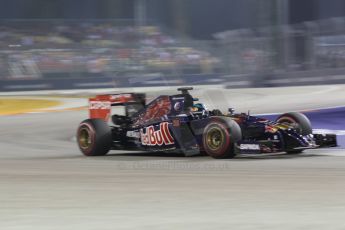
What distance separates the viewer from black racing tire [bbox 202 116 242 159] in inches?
335

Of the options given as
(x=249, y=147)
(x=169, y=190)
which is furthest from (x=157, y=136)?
(x=169, y=190)

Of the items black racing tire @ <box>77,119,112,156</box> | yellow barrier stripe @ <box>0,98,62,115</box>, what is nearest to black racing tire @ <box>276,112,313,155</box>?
black racing tire @ <box>77,119,112,156</box>

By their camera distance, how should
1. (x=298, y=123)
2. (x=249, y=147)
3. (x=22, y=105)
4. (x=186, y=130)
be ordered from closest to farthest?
(x=249, y=147) → (x=186, y=130) → (x=298, y=123) → (x=22, y=105)

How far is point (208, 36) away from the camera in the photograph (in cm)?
3284

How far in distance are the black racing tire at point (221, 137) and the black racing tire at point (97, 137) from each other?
154 centimetres

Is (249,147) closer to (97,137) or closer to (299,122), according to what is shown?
(299,122)

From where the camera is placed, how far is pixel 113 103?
400 inches

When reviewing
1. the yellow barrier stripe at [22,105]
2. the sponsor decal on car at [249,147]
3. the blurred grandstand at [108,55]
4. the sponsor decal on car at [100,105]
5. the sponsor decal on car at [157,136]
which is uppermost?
the blurred grandstand at [108,55]

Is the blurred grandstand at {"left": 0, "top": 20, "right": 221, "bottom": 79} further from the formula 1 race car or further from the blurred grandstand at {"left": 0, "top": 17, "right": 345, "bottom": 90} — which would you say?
the formula 1 race car

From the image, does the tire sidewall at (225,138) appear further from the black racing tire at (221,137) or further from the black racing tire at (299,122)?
the black racing tire at (299,122)

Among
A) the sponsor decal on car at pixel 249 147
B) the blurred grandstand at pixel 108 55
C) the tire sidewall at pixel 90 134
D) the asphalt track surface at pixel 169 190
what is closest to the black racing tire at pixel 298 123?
the asphalt track surface at pixel 169 190

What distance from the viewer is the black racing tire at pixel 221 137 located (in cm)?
851

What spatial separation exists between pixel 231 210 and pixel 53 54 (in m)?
27.2

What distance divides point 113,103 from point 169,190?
400 centimetres
